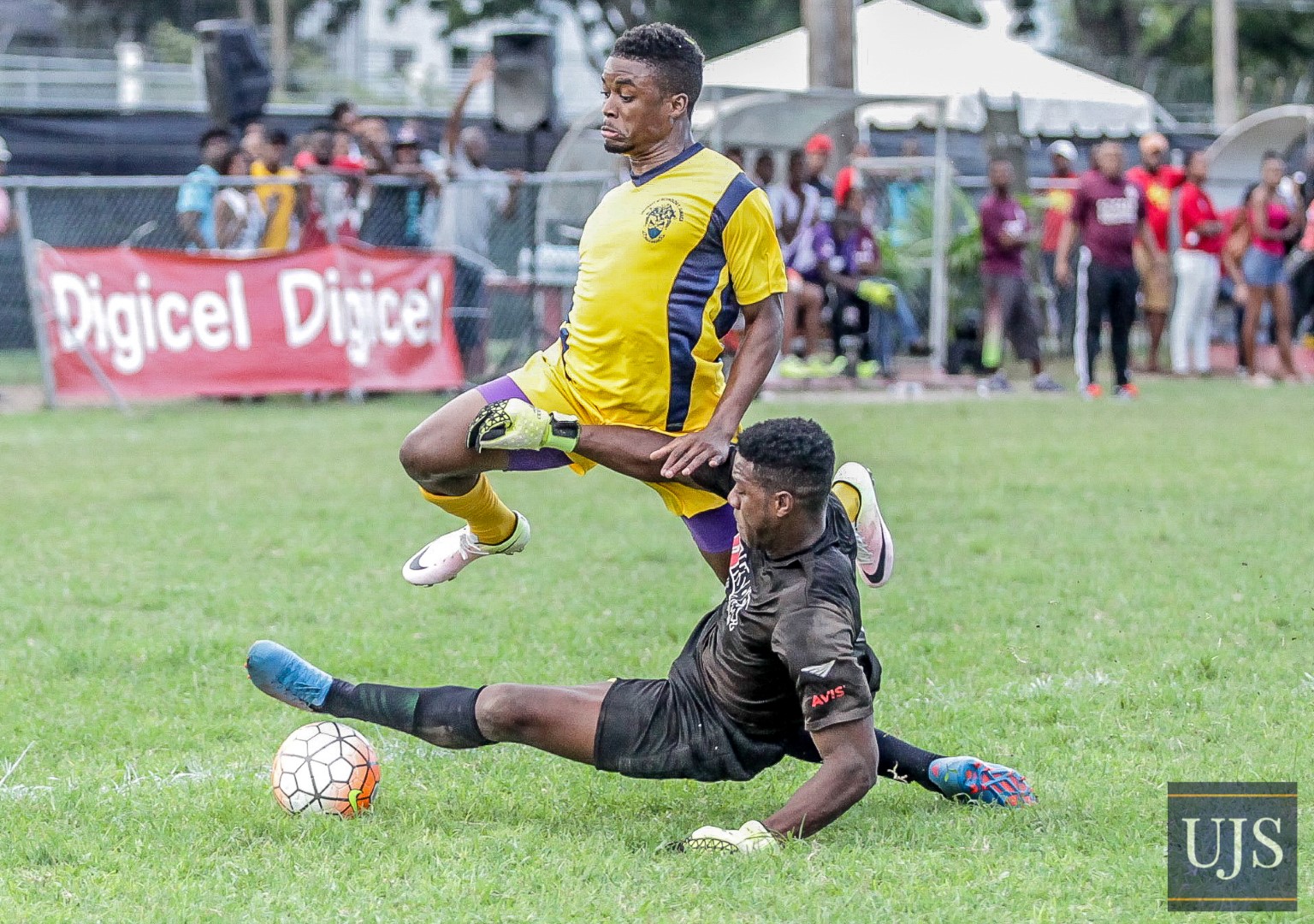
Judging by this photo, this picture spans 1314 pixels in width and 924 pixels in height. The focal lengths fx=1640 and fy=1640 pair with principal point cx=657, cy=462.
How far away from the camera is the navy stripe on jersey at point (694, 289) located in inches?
196

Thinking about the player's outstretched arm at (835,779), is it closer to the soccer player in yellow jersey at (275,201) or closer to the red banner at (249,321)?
the red banner at (249,321)

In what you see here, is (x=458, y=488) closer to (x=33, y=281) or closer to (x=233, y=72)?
(x=33, y=281)

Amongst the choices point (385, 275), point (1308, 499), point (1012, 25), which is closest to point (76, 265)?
point (385, 275)

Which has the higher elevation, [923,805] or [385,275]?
[385,275]

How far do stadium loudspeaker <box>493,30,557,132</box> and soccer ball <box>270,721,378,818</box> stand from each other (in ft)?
41.4

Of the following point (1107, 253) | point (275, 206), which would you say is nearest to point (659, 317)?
point (275, 206)

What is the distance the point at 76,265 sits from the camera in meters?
13.8

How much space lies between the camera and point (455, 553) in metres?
5.63

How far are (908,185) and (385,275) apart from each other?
301 inches

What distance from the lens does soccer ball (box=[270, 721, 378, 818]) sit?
4.34 metres

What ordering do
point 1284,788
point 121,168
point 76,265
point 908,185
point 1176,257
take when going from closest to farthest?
point 1284,788 → point 76,265 → point 1176,257 → point 908,185 → point 121,168

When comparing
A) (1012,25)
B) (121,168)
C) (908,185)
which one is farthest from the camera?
(1012,25)

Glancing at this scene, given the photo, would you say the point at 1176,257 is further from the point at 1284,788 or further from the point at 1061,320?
the point at 1284,788

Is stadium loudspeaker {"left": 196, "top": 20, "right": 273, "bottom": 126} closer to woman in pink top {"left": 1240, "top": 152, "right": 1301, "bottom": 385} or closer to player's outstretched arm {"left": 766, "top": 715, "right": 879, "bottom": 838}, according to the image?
woman in pink top {"left": 1240, "top": 152, "right": 1301, "bottom": 385}
